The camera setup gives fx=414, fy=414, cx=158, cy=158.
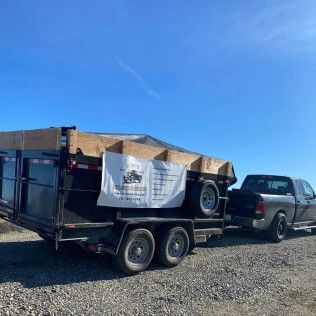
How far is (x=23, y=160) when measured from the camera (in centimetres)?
779

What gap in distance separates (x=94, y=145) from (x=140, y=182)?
1293 mm

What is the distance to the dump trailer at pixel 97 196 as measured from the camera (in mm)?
6816

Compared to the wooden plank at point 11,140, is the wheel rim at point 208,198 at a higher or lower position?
lower

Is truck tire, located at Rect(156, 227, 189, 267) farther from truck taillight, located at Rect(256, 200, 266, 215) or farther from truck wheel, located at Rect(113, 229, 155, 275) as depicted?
truck taillight, located at Rect(256, 200, 266, 215)

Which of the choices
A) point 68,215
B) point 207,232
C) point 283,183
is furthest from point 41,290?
point 283,183

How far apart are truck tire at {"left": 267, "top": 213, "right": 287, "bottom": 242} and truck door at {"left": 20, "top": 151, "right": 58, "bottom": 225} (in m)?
7.68

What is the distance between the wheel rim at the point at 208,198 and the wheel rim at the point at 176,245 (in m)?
0.99

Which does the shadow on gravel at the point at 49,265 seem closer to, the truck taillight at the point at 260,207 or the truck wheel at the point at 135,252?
the truck wheel at the point at 135,252

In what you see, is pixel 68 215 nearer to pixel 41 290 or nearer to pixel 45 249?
pixel 41 290

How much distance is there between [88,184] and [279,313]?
12.0ft

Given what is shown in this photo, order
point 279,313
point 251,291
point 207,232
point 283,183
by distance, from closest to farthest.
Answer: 1. point 279,313
2. point 251,291
3. point 207,232
4. point 283,183

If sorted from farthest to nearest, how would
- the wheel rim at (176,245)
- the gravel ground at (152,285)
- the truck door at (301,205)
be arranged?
the truck door at (301,205), the wheel rim at (176,245), the gravel ground at (152,285)

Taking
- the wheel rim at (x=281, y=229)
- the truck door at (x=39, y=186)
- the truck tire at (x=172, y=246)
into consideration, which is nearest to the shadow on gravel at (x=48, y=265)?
the truck door at (x=39, y=186)

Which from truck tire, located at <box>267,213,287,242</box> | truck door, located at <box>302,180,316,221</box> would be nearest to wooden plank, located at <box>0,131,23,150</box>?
truck tire, located at <box>267,213,287,242</box>
